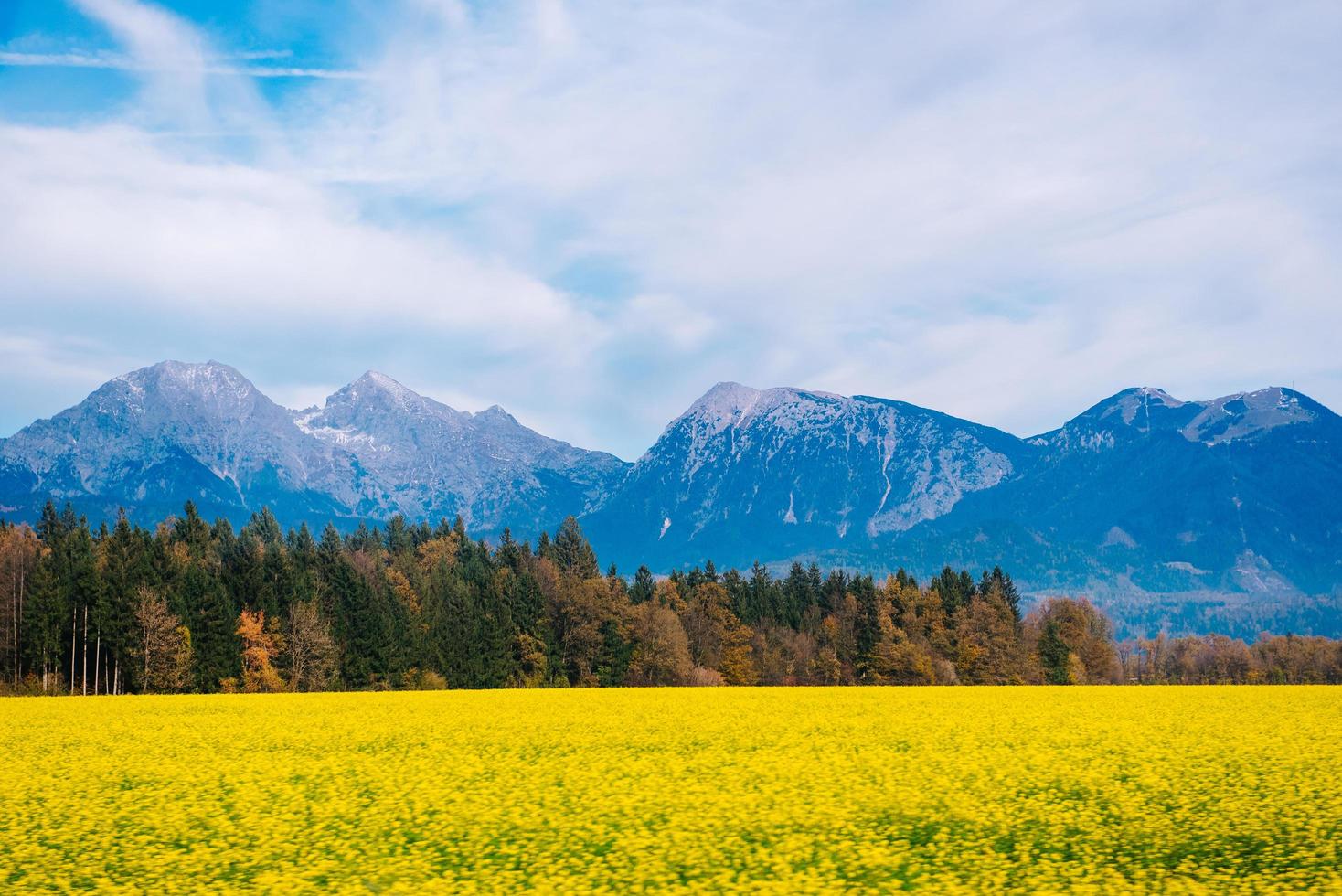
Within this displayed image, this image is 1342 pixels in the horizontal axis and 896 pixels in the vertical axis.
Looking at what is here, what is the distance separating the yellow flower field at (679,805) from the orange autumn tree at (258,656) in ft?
177

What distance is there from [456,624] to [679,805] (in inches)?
3852

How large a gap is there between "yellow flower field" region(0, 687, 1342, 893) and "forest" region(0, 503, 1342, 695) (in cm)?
5195

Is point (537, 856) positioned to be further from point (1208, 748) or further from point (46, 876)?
point (1208, 748)

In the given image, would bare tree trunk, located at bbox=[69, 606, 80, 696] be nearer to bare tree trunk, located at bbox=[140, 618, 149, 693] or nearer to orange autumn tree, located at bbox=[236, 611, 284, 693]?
bare tree trunk, located at bbox=[140, 618, 149, 693]

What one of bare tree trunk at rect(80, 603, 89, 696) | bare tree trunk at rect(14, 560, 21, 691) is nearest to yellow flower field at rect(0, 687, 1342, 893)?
bare tree trunk at rect(80, 603, 89, 696)

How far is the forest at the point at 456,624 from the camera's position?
299 ft

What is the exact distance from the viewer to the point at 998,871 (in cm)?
1878

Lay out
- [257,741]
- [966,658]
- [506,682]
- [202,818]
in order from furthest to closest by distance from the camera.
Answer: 1. [966,658]
2. [506,682]
3. [257,741]
4. [202,818]

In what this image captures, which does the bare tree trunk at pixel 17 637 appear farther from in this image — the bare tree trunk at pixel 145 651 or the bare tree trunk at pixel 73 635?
the bare tree trunk at pixel 145 651

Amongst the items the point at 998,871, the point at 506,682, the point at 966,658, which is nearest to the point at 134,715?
the point at 998,871

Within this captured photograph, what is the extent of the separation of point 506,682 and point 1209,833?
102944mm

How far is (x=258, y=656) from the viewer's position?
323ft

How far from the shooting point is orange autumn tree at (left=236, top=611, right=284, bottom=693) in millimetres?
98062

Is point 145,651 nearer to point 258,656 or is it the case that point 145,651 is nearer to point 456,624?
point 258,656
